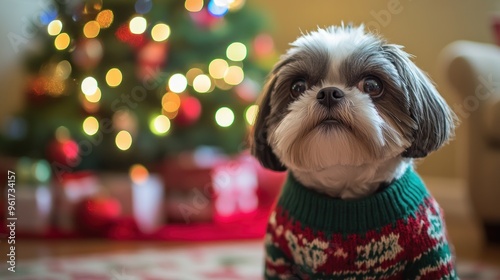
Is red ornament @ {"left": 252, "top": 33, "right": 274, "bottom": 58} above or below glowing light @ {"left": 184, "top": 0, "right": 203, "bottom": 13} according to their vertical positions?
below

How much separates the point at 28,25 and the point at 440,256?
2659 mm

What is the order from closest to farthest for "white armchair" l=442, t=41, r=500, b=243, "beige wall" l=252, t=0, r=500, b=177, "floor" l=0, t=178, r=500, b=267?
"floor" l=0, t=178, r=500, b=267
"white armchair" l=442, t=41, r=500, b=243
"beige wall" l=252, t=0, r=500, b=177

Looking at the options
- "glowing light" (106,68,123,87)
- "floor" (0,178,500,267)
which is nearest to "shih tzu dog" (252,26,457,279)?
"floor" (0,178,500,267)

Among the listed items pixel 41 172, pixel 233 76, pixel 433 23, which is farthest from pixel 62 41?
pixel 433 23

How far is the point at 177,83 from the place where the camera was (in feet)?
9.66

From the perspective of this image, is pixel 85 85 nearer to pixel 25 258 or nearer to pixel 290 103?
pixel 25 258

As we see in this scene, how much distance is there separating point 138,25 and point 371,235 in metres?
2.02

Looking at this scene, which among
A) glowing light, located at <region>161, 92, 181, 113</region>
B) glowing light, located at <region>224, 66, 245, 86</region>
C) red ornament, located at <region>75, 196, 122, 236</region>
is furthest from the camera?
glowing light, located at <region>224, 66, 245, 86</region>

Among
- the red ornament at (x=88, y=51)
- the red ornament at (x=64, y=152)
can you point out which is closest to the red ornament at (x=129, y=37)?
the red ornament at (x=88, y=51)

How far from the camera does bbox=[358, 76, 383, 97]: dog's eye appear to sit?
3.92ft

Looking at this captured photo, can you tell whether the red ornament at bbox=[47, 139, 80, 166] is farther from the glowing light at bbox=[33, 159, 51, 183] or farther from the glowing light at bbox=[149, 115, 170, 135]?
the glowing light at bbox=[149, 115, 170, 135]

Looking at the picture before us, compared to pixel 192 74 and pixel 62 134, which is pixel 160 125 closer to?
pixel 192 74

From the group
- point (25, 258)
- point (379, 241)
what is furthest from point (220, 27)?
point (379, 241)

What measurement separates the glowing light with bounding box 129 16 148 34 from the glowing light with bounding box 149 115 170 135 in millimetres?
428
